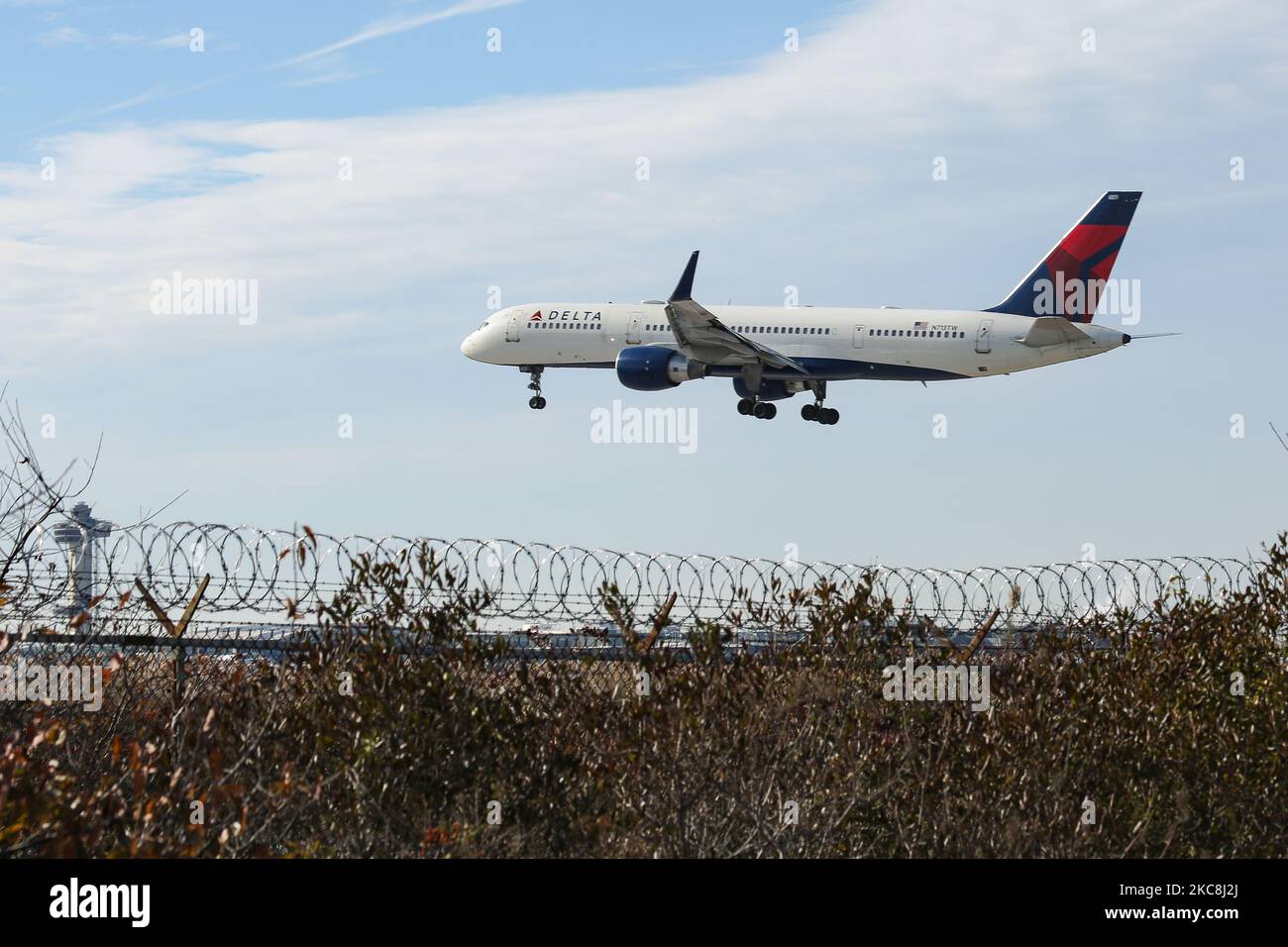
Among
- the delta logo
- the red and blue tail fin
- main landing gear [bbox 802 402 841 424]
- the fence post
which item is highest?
the red and blue tail fin

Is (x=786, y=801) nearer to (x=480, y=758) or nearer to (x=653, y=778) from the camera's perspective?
(x=653, y=778)

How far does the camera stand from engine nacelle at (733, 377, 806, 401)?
57906mm

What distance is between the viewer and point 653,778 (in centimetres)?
1523

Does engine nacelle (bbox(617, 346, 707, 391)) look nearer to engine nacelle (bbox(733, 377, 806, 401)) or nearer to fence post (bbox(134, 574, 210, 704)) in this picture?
engine nacelle (bbox(733, 377, 806, 401))

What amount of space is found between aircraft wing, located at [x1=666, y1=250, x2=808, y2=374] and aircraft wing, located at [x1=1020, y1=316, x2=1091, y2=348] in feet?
26.4

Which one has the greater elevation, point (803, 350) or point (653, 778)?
point (803, 350)

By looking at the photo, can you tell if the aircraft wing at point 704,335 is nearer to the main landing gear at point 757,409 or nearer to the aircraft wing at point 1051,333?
the main landing gear at point 757,409

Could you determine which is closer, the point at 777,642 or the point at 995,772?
the point at 995,772

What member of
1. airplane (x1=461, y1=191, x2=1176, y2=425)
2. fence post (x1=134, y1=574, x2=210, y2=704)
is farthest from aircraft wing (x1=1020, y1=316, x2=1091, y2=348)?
fence post (x1=134, y1=574, x2=210, y2=704)

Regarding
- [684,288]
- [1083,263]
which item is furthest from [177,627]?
[1083,263]

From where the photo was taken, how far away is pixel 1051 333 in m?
54.4
